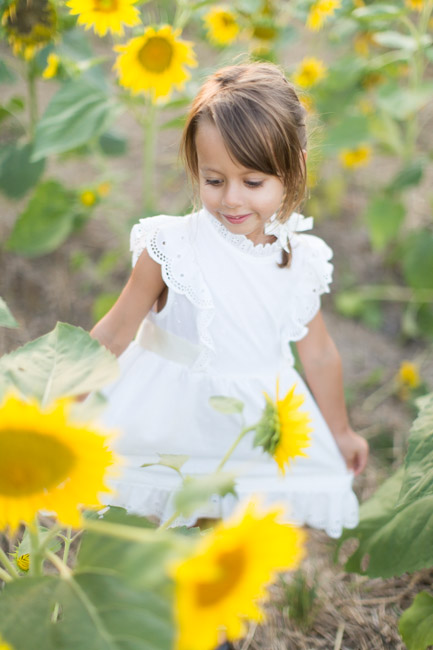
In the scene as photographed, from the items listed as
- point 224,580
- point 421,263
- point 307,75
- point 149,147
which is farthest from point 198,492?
point 307,75

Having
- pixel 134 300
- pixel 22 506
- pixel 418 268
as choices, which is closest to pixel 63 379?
pixel 22 506

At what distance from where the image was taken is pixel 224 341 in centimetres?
99

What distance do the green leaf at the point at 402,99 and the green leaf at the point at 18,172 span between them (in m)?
0.78

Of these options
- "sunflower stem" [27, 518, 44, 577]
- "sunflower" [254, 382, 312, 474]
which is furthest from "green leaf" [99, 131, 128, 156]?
"sunflower stem" [27, 518, 44, 577]

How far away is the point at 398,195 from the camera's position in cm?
183

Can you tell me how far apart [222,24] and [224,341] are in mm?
1033

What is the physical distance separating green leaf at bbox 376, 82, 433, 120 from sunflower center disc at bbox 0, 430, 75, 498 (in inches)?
52.1

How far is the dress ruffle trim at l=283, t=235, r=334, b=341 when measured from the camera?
99 centimetres

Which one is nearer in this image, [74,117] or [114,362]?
[114,362]

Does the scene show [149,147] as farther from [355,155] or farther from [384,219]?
[355,155]

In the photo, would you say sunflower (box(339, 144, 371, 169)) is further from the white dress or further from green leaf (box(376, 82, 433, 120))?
the white dress

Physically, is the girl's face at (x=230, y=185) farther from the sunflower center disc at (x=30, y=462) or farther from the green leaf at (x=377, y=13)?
the green leaf at (x=377, y=13)

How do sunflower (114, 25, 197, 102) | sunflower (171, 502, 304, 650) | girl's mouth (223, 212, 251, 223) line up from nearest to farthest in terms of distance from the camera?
sunflower (171, 502, 304, 650) < girl's mouth (223, 212, 251, 223) < sunflower (114, 25, 197, 102)

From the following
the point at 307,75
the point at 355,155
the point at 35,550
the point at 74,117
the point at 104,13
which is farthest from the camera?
the point at 355,155
